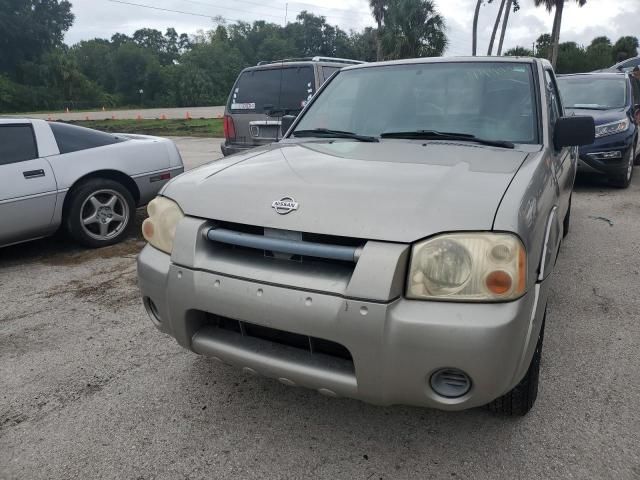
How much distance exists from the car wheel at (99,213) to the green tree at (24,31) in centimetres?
7260

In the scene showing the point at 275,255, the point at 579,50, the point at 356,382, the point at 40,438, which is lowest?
the point at 40,438

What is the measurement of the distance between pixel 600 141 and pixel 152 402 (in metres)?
6.80

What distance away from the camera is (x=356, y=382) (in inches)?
76.5

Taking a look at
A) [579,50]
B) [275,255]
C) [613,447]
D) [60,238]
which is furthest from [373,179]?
[579,50]

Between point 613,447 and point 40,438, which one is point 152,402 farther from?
point 613,447

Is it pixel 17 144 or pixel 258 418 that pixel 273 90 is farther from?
pixel 258 418

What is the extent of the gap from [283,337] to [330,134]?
5.09 feet

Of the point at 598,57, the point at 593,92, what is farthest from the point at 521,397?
the point at 598,57

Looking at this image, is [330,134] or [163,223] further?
[330,134]

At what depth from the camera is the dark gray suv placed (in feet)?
24.2

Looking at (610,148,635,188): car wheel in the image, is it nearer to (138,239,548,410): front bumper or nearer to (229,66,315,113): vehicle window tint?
(229,66,315,113): vehicle window tint

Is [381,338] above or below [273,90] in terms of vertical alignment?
below

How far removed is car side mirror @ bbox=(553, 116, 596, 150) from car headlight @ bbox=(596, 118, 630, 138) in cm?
468

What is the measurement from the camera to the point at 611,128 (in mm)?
7094
